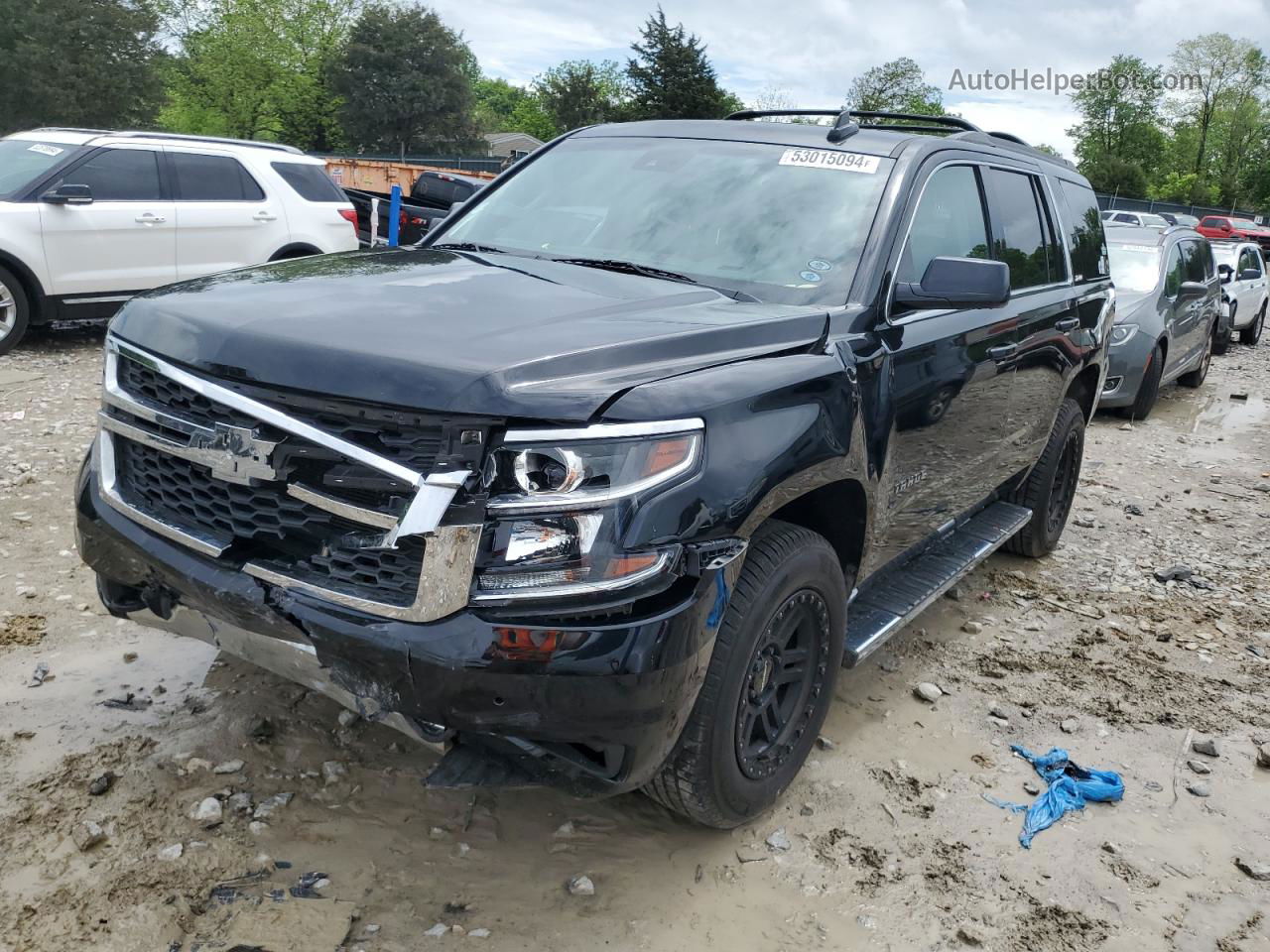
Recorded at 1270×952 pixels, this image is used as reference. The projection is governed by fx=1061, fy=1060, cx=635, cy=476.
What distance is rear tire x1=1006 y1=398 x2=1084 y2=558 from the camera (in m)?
5.38

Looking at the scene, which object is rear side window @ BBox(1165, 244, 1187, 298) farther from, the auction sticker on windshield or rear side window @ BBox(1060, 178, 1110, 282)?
the auction sticker on windshield

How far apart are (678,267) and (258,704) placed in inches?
78.7

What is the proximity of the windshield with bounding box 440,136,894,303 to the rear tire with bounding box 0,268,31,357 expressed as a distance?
5817 mm

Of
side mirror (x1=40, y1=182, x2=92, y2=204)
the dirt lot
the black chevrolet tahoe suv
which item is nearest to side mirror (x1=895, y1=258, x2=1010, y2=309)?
the black chevrolet tahoe suv

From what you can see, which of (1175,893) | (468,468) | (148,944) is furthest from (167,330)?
(1175,893)

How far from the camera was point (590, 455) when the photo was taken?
227 centimetres

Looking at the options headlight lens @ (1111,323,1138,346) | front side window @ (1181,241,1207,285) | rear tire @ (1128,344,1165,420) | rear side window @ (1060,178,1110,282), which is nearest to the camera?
rear side window @ (1060,178,1110,282)

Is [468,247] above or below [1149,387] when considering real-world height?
above

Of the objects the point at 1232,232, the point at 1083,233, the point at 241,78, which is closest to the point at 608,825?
the point at 1083,233

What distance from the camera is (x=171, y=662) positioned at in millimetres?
3801

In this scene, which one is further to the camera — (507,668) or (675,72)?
(675,72)

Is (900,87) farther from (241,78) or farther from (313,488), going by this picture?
(313,488)

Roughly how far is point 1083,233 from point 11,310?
768 cm

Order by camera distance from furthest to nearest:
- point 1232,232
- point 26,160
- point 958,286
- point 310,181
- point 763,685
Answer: point 1232,232 → point 310,181 → point 26,160 → point 958,286 → point 763,685
